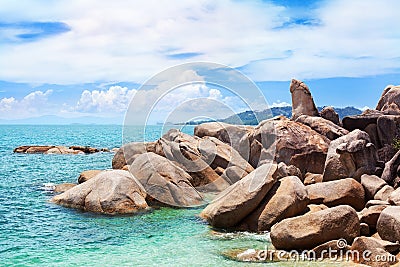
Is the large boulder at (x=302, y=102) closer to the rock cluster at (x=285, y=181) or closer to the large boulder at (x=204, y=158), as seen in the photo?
the rock cluster at (x=285, y=181)

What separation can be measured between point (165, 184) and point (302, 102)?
13.8 m

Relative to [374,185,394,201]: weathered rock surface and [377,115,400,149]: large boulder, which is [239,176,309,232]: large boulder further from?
[377,115,400,149]: large boulder

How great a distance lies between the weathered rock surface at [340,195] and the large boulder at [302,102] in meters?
14.0

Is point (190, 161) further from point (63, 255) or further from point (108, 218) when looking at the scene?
point (63, 255)

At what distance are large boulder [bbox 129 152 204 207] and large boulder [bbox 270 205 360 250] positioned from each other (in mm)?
8280

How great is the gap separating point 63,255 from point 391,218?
32.1ft

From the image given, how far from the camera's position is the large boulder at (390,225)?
1291 cm

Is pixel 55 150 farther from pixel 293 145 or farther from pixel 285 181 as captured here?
pixel 285 181

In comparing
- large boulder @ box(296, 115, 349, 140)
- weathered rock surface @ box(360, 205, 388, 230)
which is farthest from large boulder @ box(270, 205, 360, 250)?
large boulder @ box(296, 115, 349, 140)

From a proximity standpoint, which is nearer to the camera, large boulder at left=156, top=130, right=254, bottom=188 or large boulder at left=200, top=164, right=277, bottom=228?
large boulder at left=200, top=164, right=277, bottom=228

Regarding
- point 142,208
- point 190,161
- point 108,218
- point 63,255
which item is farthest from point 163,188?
point 63,255

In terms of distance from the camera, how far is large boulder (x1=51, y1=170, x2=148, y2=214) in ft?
65.4

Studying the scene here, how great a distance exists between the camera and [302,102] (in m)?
31.7

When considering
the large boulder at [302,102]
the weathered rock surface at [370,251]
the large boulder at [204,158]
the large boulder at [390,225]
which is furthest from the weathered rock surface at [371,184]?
the large boulder at [302,102]
